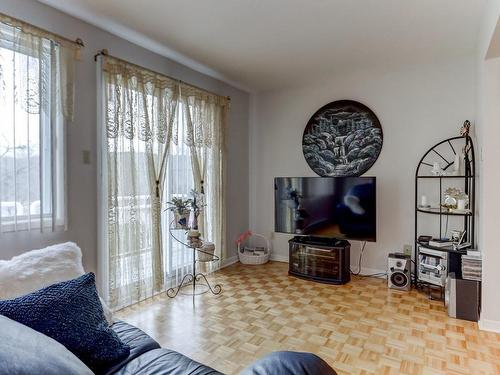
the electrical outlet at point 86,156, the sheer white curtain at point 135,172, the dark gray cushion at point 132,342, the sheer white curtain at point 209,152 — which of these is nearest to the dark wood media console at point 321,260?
the sheer white curtain at point 209,152

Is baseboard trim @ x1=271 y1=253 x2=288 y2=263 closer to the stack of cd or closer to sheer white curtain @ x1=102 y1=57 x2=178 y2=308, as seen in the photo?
sheer white curtain @ x1=102 y1=57 x2=178 y2=308

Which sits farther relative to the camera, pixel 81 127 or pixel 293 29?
pixel 293 29

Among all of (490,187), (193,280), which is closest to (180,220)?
(193,280)

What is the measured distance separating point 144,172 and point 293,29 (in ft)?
6.27

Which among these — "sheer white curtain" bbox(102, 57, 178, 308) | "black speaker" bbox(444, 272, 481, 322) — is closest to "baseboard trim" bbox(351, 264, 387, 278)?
"black speaker" bbox(444, 272, 481, 322)

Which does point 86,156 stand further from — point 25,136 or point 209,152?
point 209,152

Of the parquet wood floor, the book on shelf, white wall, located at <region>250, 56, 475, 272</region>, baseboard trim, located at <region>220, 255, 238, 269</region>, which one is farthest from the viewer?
baseboard trim, located at <region>220, 255, 238, 269</region>

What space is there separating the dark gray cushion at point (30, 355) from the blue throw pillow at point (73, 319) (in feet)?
0.51

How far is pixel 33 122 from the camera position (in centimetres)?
231

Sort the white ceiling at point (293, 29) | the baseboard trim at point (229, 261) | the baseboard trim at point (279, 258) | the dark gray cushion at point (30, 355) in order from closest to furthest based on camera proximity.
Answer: the dark gray cushion at point (30, 355), the white ceiling at point (293, 29), the baseboard trim at point (229, 261), the baseboard trim at point (279, 258)

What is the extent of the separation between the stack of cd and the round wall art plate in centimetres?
156

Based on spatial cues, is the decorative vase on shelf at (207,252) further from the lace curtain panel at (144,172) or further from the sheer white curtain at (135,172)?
the sheer white curtain at (135,172)

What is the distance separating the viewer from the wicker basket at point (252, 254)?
176 inches

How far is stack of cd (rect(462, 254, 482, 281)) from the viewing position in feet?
8.85
